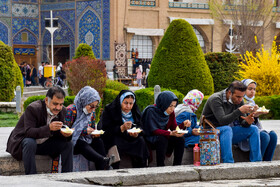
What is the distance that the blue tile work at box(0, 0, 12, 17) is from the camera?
30.9 m

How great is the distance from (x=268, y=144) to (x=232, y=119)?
829mm

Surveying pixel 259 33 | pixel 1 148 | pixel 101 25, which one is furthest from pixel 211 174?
pixel 259 33

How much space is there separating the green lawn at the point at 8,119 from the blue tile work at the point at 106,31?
15.7 metres

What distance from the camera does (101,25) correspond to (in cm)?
3050

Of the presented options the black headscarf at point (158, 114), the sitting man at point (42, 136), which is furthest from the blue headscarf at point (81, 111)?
the black headscarf at point (158, 114)

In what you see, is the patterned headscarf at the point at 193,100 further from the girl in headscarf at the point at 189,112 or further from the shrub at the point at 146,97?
the shrub at the point at 146,97

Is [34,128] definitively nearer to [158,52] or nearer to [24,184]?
[24,184]

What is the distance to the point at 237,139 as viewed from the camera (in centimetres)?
697

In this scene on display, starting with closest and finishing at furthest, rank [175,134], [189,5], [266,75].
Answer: [175,134] → [266,75] → [189,5]

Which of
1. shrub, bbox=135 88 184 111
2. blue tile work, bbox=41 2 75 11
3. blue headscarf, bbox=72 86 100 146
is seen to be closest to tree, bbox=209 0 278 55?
blue tile work, bbox=41 2 75 11

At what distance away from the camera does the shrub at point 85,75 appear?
47.5 feet

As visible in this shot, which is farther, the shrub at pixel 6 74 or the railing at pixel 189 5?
the railing at pixel 189 5

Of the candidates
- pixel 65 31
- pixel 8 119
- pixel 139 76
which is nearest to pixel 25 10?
pixel 65 31

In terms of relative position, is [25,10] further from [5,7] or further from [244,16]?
[244,16]
